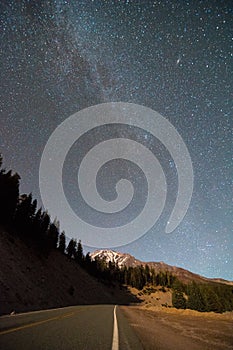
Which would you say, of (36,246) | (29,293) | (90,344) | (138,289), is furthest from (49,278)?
(138,289)

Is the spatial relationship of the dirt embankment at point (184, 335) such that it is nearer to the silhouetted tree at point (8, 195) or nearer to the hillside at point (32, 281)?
the hillside at point (32, 281)

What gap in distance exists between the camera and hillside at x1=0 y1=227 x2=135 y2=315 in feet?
96.1

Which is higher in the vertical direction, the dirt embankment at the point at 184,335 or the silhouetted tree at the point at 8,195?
the silhouetted tree at the point at 8,195

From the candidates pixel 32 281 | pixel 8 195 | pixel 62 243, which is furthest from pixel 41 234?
pixel 62 243

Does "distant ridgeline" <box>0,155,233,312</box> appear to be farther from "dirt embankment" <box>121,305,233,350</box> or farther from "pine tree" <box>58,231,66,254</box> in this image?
"dirt embankment" <box>121,305,233,350</box>

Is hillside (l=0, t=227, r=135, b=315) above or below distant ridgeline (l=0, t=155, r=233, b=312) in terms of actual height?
below

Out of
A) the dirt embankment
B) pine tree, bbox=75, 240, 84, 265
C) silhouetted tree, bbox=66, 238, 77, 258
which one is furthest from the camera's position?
pine tree, bbox=75, 240, 84, 265

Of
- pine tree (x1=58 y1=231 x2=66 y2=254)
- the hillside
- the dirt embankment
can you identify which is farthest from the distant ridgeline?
the dirt embankment

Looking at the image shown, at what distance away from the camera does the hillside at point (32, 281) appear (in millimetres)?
29297

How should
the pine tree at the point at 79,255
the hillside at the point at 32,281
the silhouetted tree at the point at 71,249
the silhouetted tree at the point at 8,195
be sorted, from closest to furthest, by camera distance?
the hillside at the point at 32,281
the silhouetted tree at the point at 8,195
the silhouetted tree at the point at 71,249
the pine tree at the point at 79,255

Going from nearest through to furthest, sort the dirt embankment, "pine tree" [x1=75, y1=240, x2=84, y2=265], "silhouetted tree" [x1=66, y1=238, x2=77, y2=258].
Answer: the dirt embankment → "silhouetted tree" [x1=66, y1=238, x2=77, y2=258] → "pine tree" [x1=75, y1=240, x2=84, y2=265]

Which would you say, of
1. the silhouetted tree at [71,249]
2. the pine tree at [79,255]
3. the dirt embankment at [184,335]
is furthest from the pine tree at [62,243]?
the dirt embankment at [184,335]

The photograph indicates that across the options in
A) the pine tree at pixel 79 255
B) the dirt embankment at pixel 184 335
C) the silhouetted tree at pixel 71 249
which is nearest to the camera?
the dirt embankment at pixel 184 335

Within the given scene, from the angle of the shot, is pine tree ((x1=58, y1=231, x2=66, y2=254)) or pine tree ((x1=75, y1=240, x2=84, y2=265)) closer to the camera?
pine tree ((x1=58, y1=231, x2=66, y2=254))
